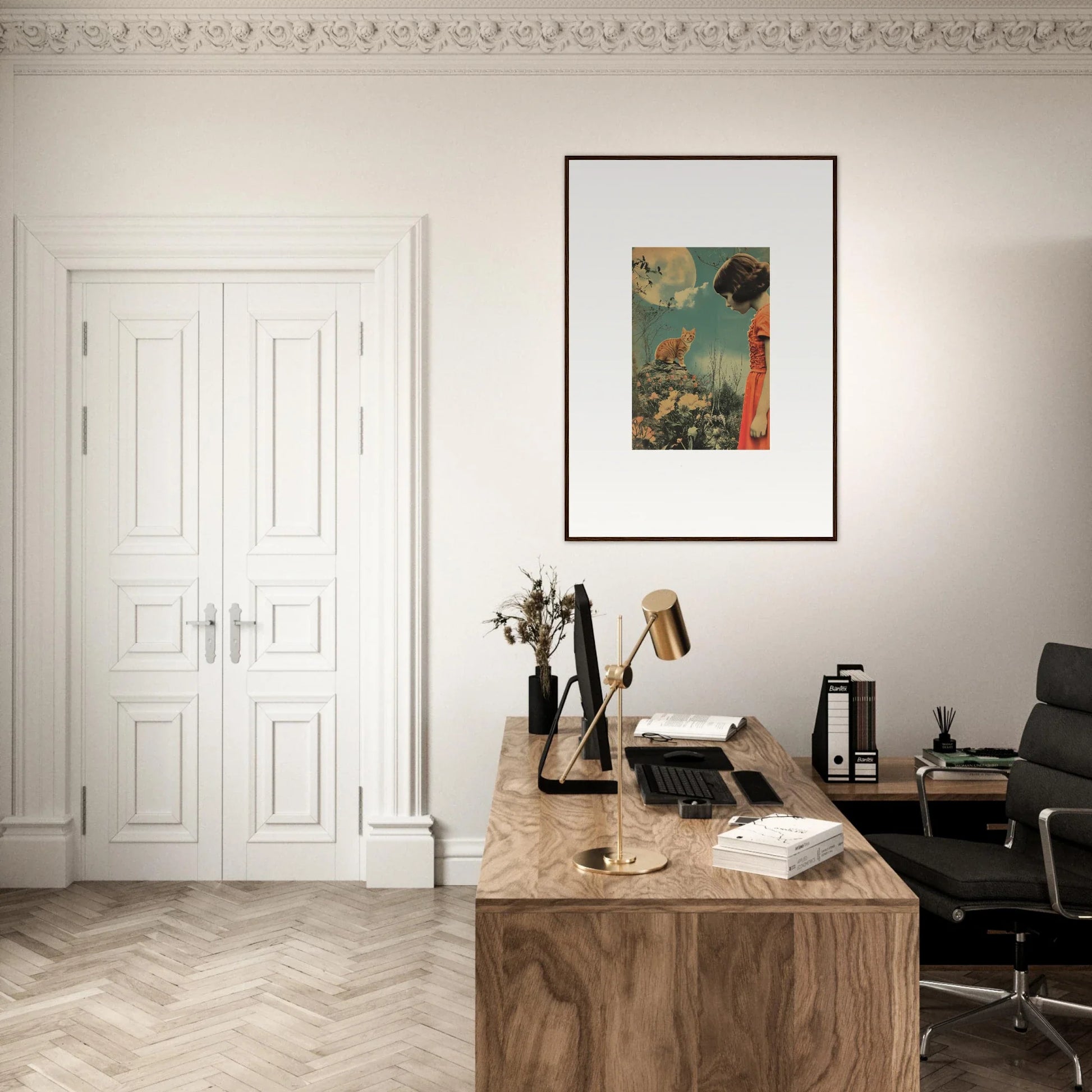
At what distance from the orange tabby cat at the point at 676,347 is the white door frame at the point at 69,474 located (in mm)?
945

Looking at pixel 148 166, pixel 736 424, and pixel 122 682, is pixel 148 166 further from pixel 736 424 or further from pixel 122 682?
pixel 736 424

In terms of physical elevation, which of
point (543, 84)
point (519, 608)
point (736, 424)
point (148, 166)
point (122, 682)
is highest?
point (543, 84)

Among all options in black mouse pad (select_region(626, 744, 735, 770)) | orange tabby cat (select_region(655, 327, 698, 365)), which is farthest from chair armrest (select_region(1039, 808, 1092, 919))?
orange tabby cat (select_region(655, 327, 698, 365))

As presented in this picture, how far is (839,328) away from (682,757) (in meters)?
1.96

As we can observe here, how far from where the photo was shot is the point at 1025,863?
9.06 feet

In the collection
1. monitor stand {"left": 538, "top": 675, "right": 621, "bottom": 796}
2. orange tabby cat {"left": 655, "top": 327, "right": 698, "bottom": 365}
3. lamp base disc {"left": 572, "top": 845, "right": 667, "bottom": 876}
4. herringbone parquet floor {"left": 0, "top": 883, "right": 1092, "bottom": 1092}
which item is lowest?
herringbone parquet floor {"left": 0, "top": 883, "right": 1092, "bottom": 1092}

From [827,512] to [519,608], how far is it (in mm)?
1278

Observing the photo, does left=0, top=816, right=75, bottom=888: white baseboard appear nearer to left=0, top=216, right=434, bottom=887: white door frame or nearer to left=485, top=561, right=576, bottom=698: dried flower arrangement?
left=0, top=216, right=434, bottom=887: white door frame

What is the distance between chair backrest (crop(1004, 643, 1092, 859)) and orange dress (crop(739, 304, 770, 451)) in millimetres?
1317

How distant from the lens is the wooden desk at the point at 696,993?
1.79 meters

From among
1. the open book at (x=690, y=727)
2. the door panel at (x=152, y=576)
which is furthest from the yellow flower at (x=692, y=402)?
the door panel at (x=152, y=576)

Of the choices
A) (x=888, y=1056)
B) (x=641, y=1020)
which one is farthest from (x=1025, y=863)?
(x=641, y=1020)

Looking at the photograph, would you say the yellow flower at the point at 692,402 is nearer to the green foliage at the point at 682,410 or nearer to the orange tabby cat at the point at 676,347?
the green foliage at the point at 682,410

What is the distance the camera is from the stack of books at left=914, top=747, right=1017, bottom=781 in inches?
135
